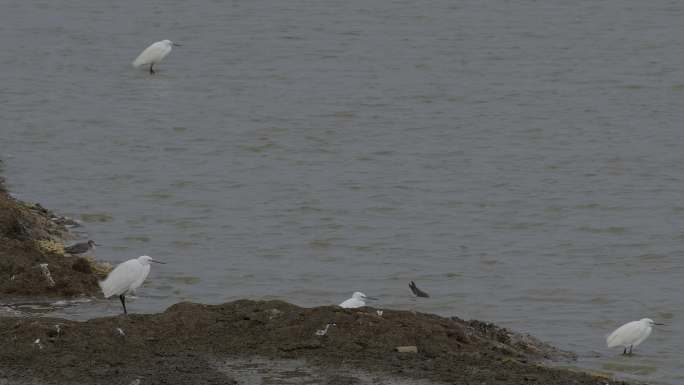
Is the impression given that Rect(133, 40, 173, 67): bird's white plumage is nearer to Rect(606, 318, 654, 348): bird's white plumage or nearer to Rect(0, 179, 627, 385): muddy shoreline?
Rect(606, 318, 654, 348): bird's white plumage

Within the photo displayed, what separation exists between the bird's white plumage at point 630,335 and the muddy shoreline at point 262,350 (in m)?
1.28

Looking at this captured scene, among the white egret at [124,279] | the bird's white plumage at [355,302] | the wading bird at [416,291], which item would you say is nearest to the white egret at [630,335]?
the bird's white plumage at [355,302]

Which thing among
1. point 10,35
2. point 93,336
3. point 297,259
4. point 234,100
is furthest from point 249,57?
point 93,336

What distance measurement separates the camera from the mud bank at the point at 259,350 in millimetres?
9062

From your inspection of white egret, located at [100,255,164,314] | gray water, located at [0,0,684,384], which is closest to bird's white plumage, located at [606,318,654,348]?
gray water, located at [0,0,684,384]

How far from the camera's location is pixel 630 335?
11.9 m

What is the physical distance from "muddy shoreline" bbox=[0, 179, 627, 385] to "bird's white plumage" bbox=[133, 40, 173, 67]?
1908 centimetres

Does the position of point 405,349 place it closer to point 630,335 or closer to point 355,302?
point 355,302

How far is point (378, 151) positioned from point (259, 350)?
12624 millimetres

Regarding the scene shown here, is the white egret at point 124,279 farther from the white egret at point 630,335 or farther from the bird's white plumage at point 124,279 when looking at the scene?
the white egret at point 630,335

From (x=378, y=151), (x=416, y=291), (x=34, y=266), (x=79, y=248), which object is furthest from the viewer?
(x=378, y=151)

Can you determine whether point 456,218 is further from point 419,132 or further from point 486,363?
point 486,363

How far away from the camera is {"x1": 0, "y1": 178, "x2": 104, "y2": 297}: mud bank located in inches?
480

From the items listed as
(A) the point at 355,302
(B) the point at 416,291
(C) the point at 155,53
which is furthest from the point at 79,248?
(C) the point at 155,53
